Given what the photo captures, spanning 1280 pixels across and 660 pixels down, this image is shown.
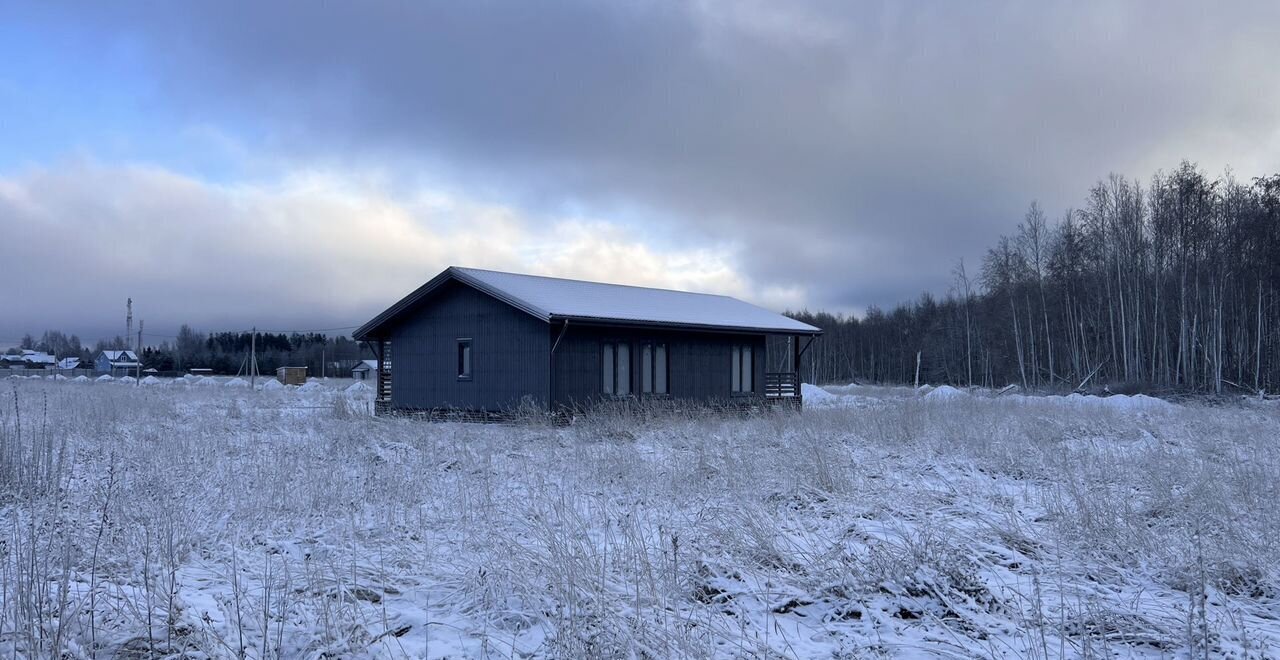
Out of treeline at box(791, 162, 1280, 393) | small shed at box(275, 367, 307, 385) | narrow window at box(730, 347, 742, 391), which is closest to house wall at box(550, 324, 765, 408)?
narrow window at box(730, 347, 742, 391)

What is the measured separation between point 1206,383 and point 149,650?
123 feet

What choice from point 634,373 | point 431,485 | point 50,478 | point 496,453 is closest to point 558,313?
point 634,373

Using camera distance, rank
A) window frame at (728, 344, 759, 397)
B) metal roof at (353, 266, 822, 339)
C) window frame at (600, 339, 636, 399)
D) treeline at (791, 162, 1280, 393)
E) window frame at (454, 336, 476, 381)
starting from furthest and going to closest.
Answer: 1. treeline at (791, 162, 1280, 393)
2. window frame at (728, 344, 759, 397)
3. window frame at (454, 336, 476, 381)
4. window frame at (600, 339, 636, 399)
5. metal roof at (353, 266, 822, 339)

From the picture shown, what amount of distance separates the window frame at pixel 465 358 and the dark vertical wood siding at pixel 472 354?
0.18 ft

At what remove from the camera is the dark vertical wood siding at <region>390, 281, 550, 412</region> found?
62.0ft

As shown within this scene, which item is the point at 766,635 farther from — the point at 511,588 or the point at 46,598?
the point at 46,598

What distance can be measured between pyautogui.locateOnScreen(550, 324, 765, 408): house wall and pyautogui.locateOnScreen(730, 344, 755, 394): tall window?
20 cm

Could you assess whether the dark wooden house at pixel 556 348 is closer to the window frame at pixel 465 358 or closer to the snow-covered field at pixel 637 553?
the window frame at pixel 465 358

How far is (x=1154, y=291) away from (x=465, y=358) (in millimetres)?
32153

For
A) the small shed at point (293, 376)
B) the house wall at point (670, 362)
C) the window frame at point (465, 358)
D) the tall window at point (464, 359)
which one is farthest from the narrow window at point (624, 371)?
the small shed at point (293, 376)

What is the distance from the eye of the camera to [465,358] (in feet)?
68.8

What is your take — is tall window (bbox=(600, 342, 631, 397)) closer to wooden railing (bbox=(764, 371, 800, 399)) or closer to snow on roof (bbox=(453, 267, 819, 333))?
snow on roof (bbox=(453, 267, 819, 333))

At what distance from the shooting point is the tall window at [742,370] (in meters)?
23.7

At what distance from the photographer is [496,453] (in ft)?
38.6
